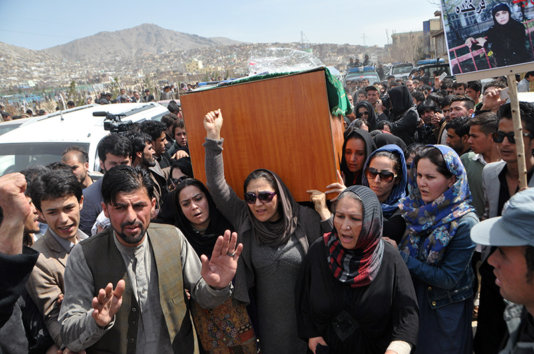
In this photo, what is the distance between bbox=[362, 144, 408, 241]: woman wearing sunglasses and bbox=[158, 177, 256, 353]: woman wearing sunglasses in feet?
3.58

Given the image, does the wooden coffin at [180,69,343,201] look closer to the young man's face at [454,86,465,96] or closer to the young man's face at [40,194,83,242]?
the young man's face at [40,194,83,242]

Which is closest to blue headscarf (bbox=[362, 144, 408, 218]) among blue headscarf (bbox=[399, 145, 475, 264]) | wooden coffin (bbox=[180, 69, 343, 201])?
blue headscarf (bbox=[399, 145, 475, 264])

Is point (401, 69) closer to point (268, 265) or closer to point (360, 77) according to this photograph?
point (360, 77)

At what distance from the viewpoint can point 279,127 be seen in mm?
2652

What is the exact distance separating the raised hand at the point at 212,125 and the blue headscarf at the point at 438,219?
1355 mm

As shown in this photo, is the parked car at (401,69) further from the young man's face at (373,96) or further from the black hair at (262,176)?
the black hair at (262,176)

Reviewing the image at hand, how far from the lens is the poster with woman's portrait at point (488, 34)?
247 centimetres

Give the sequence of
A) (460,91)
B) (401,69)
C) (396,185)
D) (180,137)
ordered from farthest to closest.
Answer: (401,69)
(460,91)
(180,137)
(396,185)

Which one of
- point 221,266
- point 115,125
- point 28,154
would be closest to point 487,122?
point 221,266

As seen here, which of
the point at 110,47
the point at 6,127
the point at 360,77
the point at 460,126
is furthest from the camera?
the point at 110,47

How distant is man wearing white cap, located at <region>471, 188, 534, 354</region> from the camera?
153 cm

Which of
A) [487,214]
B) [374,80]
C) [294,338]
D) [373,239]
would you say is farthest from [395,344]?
[374,80]

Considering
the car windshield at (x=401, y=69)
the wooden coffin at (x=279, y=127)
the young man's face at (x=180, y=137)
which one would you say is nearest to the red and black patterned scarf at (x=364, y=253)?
the wooden coffin at (x=279, y=127)

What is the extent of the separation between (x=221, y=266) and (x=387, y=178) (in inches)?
54.9
